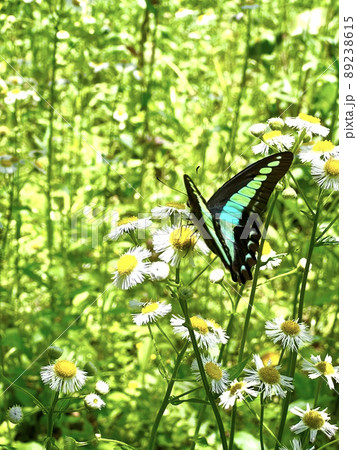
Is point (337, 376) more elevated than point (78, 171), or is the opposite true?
point (78, 171)

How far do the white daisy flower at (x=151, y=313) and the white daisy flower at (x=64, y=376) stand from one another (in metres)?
0.21

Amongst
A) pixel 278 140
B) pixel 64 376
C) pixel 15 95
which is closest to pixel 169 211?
pixel 278 140

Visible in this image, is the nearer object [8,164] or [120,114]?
[8,164]

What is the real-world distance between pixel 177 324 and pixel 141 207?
1467mm

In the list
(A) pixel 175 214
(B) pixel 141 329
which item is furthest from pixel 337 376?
(B) pixel 141 329

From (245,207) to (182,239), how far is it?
194 mm

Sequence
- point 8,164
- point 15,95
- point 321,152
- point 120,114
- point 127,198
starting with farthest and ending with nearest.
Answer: point 127,198 < point 120,114 < point 15,95 < point 8,164 < point 321,152

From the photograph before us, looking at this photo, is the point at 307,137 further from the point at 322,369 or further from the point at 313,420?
the point at 313,420

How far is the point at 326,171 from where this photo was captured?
1.55m

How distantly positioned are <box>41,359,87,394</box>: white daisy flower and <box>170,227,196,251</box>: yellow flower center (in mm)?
405

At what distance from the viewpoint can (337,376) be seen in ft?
4.60

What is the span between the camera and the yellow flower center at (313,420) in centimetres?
134
